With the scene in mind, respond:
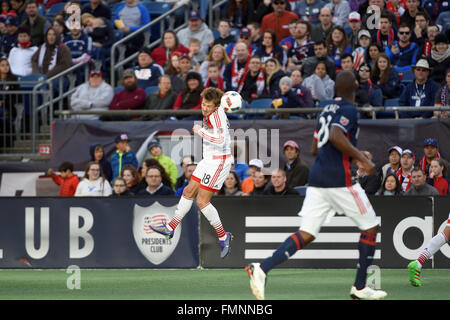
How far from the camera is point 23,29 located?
804 inches

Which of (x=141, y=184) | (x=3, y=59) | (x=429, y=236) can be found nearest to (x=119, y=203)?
(x=141, y=184)

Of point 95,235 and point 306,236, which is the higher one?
point 306,236

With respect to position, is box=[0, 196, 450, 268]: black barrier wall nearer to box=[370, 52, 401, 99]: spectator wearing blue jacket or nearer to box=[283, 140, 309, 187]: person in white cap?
box=[283, 140, 309, 187]: person in white cap

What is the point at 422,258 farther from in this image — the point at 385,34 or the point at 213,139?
the point at 385,34

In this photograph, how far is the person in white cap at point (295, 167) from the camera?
14984 mm

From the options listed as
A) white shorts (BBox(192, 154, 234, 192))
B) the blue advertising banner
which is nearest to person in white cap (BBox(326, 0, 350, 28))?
the blue advertising banner

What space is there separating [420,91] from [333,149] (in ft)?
25.6

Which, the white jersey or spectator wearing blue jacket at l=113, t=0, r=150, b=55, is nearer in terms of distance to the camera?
the white jersey

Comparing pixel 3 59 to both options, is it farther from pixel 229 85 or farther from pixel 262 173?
pixel 262 173

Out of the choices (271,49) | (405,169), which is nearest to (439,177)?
(405,169)

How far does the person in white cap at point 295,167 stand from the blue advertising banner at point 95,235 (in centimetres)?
230

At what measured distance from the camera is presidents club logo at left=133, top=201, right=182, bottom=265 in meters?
13.4

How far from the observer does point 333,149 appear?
8.81 meters
